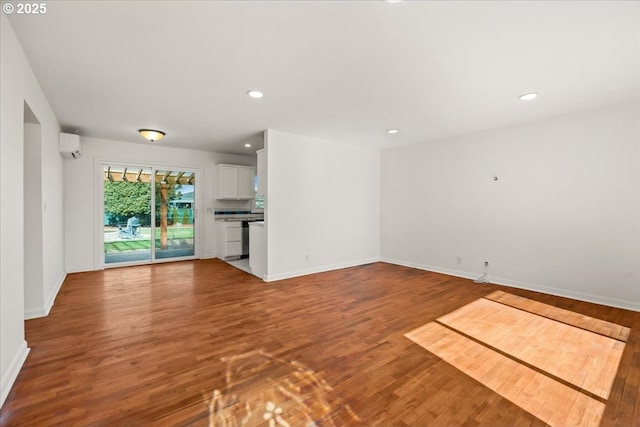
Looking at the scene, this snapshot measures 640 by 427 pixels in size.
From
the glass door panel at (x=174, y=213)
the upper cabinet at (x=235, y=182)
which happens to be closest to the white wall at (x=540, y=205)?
the upper cabinet at (x=235, y=182)

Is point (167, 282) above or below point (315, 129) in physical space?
below

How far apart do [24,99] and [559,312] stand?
5779 millimetres

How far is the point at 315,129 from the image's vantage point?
4.66 metres

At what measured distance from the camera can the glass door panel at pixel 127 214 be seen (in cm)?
563

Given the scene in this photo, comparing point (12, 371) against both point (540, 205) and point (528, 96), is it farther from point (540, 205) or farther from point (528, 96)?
point (540, 205)

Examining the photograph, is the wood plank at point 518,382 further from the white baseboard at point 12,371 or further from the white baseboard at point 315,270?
the white baseboard at point 12,371

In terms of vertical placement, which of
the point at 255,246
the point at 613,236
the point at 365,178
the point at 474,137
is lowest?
the point at 255,246

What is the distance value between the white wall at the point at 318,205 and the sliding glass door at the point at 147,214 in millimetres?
2822

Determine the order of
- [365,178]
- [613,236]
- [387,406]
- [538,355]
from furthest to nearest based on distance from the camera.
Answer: [365,178] < [613,236] < [538,355] < [387,406]

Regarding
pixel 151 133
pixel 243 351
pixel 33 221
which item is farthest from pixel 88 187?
pixel 243 351

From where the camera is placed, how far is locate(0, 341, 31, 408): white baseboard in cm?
179

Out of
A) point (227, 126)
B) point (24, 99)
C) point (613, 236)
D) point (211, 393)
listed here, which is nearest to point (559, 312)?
point (613, 236)

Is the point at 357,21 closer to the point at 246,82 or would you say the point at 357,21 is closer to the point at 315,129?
the point at 246,82

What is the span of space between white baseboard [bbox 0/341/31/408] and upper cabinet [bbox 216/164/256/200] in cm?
462
